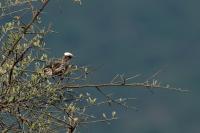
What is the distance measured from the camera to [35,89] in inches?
504

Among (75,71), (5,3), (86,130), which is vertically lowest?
(86,130)

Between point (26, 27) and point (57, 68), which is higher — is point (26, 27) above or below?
above

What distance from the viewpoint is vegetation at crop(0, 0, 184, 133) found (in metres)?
12.7

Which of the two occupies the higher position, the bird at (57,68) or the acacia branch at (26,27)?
the acacia branch at (26,27)

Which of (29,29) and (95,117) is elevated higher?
(29,29)

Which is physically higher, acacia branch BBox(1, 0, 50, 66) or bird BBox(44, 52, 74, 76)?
acacia branch BBox(1, 0, 50, 66)

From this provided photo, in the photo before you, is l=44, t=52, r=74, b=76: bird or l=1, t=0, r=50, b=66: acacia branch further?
l=44, t=52, r=74, b=76: bird

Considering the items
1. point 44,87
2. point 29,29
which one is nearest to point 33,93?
point 44,87

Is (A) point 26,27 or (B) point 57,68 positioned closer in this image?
(A) point 26,27

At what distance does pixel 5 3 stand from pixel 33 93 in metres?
1.58

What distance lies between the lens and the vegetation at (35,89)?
1272 centimetres

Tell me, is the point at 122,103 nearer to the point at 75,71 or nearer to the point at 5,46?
the point at 75,71

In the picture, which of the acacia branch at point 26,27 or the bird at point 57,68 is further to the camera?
the bird at point 57,68

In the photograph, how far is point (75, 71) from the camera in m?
13.4
